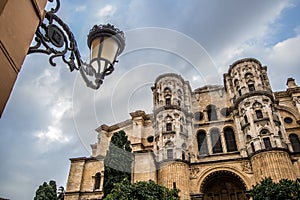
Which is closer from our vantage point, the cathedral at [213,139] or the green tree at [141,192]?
the green tree at [141,192]

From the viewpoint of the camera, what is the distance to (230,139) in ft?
66.6

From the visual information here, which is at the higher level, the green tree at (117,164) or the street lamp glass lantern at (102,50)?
the green tree at (117,164)

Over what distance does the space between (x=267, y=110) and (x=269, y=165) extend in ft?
15.2

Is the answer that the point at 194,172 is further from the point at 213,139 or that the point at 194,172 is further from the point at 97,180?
the point at 97,180

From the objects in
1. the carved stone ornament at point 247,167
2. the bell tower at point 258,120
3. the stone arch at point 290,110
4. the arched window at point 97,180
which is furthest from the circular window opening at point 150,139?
the stone arch at point 290,110

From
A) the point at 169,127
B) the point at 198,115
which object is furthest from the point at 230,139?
the point at 169,127

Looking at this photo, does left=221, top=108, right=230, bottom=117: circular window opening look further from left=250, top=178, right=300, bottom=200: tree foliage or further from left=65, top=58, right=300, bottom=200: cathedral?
left=250, top=178, right=300, bottom=200: tree foliage

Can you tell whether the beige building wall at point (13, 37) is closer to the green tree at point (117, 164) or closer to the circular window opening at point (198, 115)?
the green tree at point (117, 164)

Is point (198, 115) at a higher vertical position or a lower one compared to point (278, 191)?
higher

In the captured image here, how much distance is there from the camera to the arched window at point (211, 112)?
873 inches

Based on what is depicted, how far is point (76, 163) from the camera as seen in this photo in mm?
22484

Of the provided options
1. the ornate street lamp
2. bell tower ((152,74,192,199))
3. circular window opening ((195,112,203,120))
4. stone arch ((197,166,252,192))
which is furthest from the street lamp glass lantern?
circular window opening ((195,112,203,120))

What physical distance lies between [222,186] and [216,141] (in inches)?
153

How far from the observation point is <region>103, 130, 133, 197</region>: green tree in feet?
54.9
